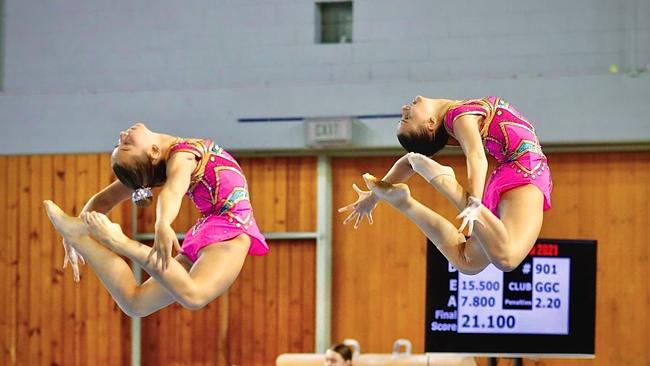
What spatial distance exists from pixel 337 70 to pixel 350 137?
688mm

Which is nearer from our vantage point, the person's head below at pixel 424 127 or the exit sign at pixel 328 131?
the person's head below at pixel 424 127

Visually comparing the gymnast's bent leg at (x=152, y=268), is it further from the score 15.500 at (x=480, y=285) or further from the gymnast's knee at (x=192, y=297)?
the score 15.500 at (x=480, y=285)

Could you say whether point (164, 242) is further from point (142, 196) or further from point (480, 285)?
point (480, 285)

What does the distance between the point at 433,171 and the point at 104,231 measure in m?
1.62

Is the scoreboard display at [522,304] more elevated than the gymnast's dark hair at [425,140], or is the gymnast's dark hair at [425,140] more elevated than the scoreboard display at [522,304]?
the gymnast's dark hair at [425,140]

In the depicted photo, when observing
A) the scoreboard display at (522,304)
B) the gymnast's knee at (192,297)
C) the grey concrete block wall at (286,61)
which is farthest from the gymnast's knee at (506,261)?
the grey concrete block wall at (286,61)

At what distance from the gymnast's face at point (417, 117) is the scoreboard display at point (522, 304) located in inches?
92.9

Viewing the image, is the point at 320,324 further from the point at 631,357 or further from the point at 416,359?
the point at 631,357

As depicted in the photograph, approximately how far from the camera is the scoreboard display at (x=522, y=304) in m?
7.28

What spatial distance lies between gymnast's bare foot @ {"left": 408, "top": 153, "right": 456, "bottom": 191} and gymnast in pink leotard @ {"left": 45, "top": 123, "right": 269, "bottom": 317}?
0.93 meters

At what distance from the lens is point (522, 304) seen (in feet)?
24.0

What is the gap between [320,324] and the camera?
355 inches

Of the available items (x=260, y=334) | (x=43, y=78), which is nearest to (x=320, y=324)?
(x=260, y=334)

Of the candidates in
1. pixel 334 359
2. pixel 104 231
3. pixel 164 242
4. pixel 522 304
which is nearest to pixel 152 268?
pixel 164 242
